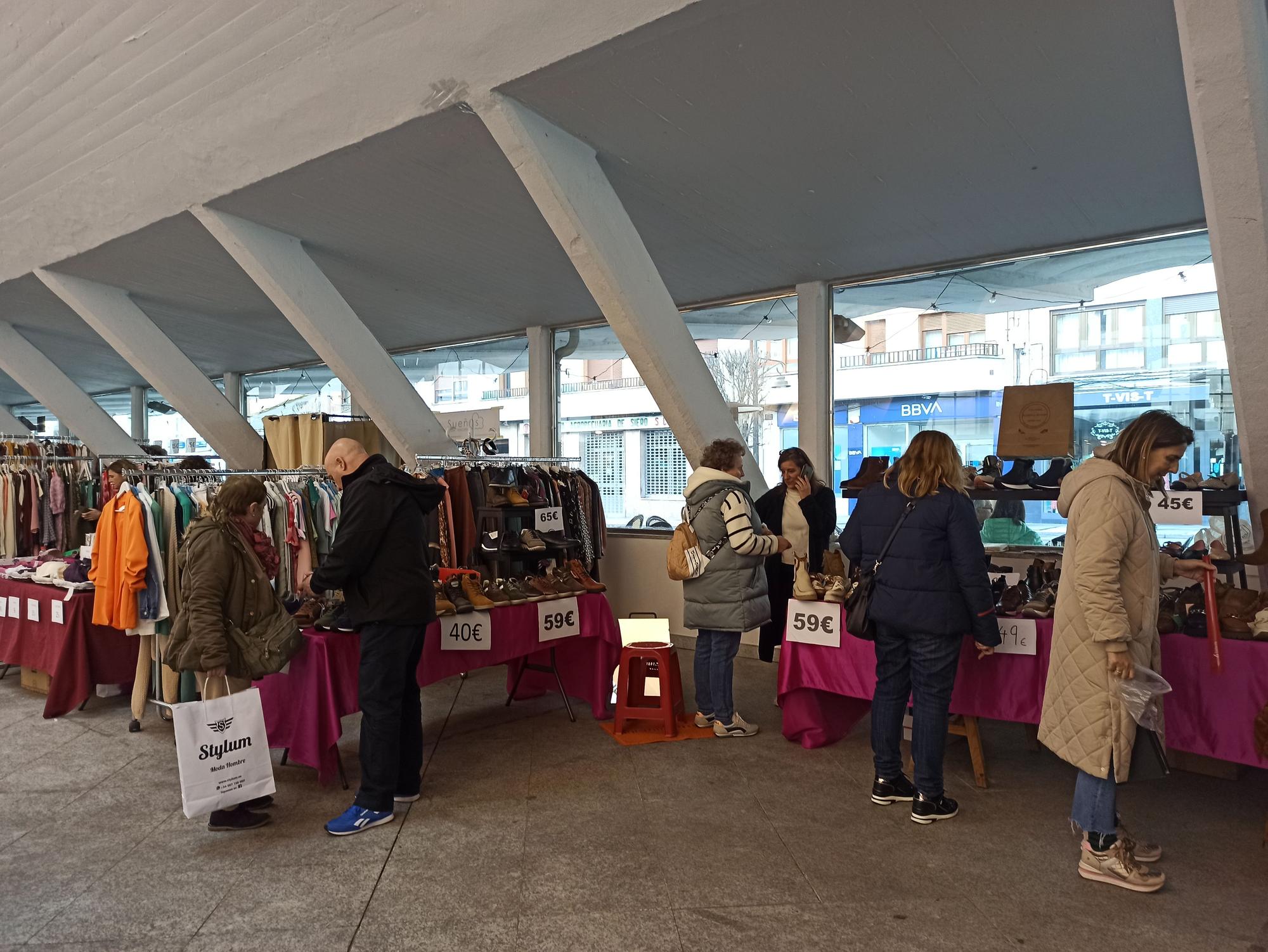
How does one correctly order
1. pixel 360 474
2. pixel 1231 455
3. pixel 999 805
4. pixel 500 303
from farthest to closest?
pixel 500 303 → pixel 1231 455 → pixel 999 805 → pixel 360 474

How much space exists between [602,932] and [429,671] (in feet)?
5.68

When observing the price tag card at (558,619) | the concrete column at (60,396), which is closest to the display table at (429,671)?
the price tag card at (558,619)

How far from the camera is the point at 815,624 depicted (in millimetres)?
3955

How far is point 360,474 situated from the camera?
3.23 meters

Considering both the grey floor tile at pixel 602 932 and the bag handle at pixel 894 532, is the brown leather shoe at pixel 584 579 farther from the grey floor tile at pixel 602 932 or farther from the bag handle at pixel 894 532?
the grey floor tile at pixel 602 932

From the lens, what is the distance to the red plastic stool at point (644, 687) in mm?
4332

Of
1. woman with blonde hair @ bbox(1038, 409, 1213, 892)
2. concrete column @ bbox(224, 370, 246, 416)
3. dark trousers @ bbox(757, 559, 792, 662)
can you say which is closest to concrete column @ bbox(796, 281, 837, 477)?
dark trousers @ bbox(757, 559, 792, 662)

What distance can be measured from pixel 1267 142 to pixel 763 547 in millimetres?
2462

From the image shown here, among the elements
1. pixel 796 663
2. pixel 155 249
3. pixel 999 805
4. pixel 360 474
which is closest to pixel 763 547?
pixel 796 663

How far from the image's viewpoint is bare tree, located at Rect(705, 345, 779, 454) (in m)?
7.04

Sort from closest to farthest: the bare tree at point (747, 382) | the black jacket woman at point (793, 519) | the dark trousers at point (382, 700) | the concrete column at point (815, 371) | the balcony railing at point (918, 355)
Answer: the dark trousers at point (382, 700), the black jacket woman at point (793, 519), the balcony railing at point (918, 355), the concrete column at point (815, 371), the bare tree at point (747, 382)

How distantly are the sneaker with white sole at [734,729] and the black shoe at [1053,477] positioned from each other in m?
1.92

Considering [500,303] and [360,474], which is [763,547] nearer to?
[360,474]

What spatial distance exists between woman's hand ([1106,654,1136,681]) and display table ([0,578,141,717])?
474 centimetres
